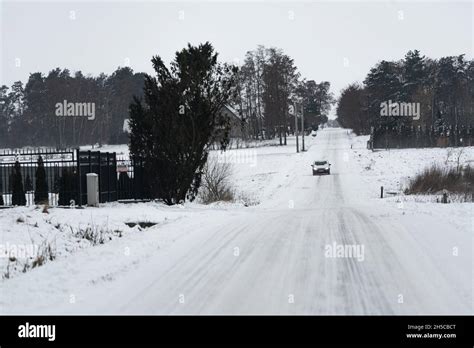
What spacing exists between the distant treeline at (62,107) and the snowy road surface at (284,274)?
247 feet

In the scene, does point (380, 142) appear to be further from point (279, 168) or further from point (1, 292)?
point (1, 292)

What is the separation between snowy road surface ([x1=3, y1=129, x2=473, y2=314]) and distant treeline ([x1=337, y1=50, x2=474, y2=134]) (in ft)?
242

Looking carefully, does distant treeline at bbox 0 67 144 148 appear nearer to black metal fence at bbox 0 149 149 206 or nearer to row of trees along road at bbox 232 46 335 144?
row of trees along road at bbox 232 46 335 144

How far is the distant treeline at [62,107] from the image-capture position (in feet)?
291

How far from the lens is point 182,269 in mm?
9055

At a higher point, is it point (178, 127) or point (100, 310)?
point (178, 127)

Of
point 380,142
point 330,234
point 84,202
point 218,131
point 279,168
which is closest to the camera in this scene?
point 330,234

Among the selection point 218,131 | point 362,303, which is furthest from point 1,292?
point 218,131

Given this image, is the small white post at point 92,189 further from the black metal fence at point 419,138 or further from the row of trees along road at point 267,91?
the row of trees along road at point 267,91

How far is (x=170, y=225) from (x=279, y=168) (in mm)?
40710

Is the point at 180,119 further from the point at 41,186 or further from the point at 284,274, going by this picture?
the point at 284,274

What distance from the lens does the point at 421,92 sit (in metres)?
85.4

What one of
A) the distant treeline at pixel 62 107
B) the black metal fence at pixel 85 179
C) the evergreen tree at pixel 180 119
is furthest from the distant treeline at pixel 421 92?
the black metal fence at pixel 85 179

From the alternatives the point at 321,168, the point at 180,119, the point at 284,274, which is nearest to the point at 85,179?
the point at 180,119
